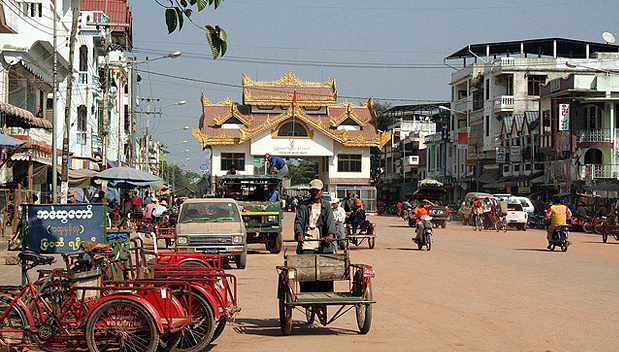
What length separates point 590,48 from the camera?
2655 inches

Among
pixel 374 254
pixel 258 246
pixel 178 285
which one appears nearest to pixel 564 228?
pixel 374 254

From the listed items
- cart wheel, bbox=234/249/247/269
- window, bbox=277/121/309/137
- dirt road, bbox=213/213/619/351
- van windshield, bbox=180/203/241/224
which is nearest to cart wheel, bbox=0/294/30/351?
dirt road, bbox=213/213/619/351

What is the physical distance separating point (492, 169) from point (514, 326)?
56452 mm

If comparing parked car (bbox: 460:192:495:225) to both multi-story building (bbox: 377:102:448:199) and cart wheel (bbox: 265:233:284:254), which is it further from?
multi-story building (bbox: 377:102:448:199)

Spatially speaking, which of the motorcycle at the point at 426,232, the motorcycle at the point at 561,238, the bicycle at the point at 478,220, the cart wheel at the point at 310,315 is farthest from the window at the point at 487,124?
the cart wheel at the point at 310,315

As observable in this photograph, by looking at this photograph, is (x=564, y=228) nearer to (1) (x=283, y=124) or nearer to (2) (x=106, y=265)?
(2) (x=106, y=265)

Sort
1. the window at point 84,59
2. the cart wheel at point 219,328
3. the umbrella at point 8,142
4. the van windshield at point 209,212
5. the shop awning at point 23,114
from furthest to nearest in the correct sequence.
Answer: the window at point 84,59 < the shop awning at point 23,114 < the van windshield at point 209,212 < the umbrella at point 8,142 < the cart wheel at point 219,328

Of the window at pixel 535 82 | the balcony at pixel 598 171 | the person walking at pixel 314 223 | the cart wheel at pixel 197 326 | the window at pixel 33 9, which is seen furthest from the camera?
the window at pixel 535 82

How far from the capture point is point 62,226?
10367mm

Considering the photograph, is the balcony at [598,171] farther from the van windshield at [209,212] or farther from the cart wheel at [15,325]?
the cart wheel at [15,325]

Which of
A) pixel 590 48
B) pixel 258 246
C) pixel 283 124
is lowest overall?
pixel 258 246

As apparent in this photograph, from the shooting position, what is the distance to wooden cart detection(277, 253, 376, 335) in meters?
8.31

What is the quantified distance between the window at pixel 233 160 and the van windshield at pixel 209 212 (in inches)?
2033

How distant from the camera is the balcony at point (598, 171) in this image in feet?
149
